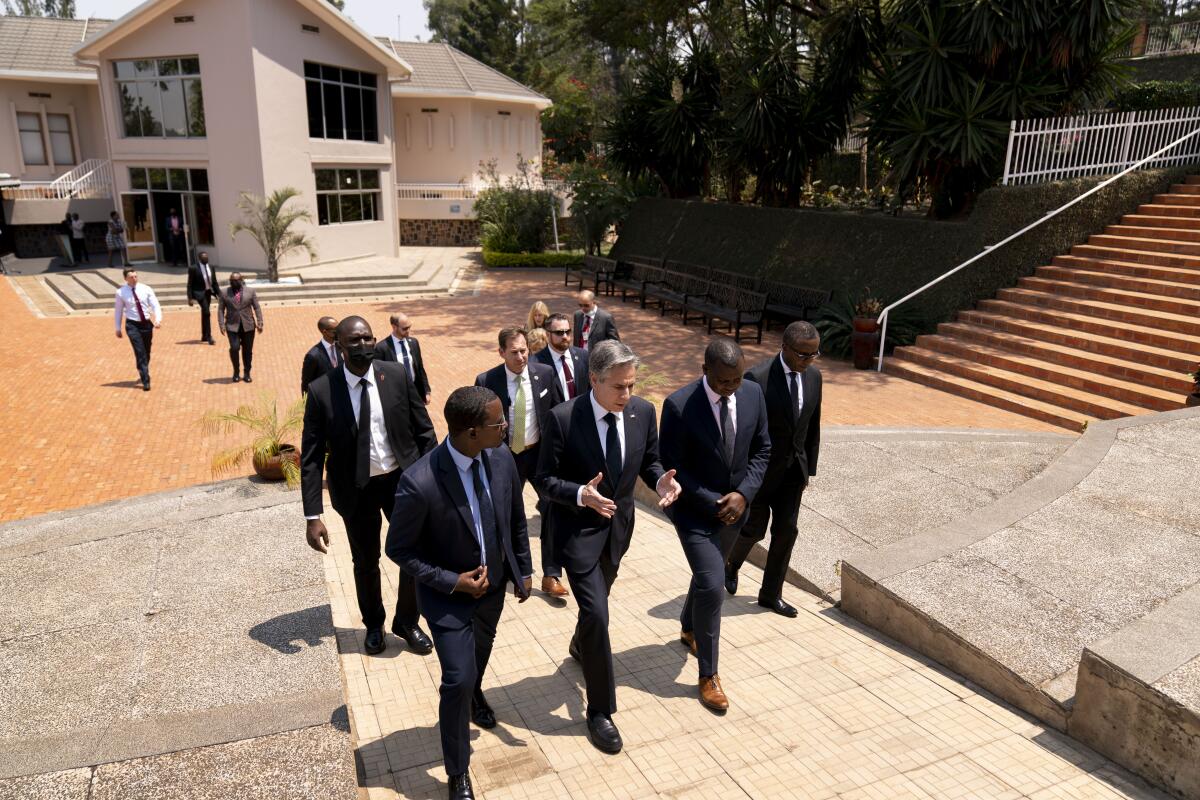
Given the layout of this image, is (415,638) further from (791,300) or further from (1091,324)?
(791,300)

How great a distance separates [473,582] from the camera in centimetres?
366

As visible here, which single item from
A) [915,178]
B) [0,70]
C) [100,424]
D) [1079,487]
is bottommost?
[100,424]

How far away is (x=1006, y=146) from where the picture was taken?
1384cm

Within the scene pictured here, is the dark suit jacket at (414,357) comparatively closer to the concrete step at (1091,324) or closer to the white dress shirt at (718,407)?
the white dress shirt at (718,407)

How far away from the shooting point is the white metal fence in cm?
1357

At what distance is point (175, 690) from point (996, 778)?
407 cm

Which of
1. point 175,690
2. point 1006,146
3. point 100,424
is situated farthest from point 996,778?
point 1006,146

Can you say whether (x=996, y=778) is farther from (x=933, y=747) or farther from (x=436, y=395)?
(x=436, y=395)

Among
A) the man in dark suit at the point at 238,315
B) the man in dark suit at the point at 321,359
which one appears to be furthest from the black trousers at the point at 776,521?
the man in dark suit at the point at 238,315

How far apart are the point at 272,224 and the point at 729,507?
67.7 ft

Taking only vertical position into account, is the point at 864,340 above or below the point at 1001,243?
below

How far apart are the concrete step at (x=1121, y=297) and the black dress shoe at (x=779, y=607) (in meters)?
9.12

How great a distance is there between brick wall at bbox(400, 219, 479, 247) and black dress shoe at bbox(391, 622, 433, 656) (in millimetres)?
27922

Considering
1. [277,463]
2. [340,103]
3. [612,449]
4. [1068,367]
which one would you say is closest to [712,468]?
[612,449]
